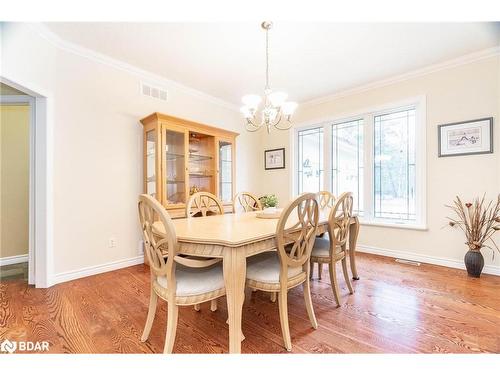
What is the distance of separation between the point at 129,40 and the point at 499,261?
4671 millimetres

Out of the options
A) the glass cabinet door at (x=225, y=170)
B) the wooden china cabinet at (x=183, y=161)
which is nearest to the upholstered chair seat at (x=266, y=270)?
the wooden china cabinet at (x=183, y=161)

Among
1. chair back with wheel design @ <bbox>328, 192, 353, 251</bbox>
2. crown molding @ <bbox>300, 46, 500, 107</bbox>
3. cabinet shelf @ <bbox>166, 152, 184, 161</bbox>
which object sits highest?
crown molding @ <bbox>300, 46, 500, 107</bbox>

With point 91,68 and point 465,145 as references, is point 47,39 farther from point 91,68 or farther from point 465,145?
point 465,145

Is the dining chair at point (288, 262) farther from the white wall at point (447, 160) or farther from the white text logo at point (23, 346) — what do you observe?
the white wall at point (447, 160)

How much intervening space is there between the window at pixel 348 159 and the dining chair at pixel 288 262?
2.49 meters

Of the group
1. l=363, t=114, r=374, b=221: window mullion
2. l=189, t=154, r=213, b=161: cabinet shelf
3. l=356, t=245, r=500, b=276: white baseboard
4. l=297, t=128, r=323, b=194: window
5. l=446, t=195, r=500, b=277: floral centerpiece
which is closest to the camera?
l=446, t=195, r=500, b=277: floral centerpiece

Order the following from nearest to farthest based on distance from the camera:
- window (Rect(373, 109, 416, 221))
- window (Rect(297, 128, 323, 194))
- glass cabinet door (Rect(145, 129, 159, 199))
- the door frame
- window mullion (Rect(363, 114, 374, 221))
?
the door frame < glass cabinet door (Rect(145, 129, 159, 199)) < window (Rect(373, 109, 416, 221)) < window mullion (Rect(363, 114, 374, 221)) < window (Rect(297, 128, 323, 194))

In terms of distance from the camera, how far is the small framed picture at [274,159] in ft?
15.3

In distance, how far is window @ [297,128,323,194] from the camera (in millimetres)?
4285

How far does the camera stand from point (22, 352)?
1491mm

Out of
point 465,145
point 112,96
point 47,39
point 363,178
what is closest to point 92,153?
point 112,96

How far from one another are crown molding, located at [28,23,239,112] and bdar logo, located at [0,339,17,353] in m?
2.61

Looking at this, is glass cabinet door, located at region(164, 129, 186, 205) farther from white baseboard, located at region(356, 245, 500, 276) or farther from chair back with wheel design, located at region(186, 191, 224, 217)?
white baseboard, located at region(356, 245, 500, 276)

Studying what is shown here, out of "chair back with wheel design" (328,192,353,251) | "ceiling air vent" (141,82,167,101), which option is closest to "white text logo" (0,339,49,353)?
"chair back with wheel design" (328,192,353,251)
